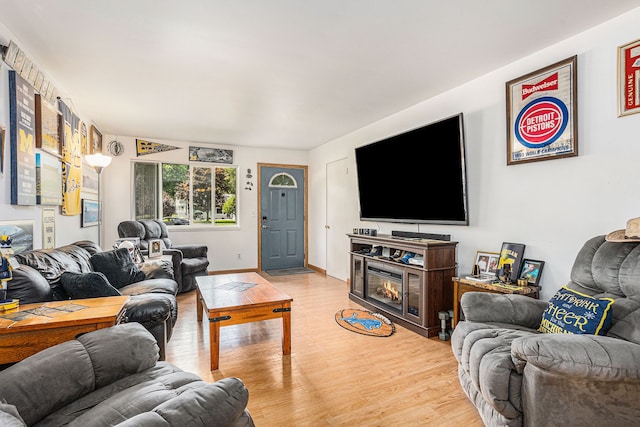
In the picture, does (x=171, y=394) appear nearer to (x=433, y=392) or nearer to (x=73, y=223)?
(x=433, y=392)

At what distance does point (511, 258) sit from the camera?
2.66 m

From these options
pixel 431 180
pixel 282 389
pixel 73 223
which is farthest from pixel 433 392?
pixel 73 223

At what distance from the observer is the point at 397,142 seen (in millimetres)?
3705

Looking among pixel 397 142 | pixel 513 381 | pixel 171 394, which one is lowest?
pixel 513 381

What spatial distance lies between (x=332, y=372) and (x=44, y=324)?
5.77 ft

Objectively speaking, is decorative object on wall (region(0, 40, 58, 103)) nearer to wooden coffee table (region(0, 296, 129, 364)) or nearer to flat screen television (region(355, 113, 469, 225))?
wooden coffee table (region(0, 296, 129, 364))

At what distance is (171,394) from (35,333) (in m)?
0.78

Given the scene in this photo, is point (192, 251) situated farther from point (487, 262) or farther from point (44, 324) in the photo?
point (487, 262)

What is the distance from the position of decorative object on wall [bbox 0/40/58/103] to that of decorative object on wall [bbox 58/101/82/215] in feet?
0.98

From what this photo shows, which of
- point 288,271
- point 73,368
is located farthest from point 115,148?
point 73,368

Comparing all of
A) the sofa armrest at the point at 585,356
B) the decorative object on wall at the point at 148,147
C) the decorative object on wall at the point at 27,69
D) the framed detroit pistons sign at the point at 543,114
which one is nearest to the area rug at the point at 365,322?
the sofa armrest at the point at 585,356

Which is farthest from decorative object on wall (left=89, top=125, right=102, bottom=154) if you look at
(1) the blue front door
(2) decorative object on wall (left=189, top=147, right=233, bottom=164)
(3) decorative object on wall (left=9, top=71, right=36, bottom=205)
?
(1) the blue front door

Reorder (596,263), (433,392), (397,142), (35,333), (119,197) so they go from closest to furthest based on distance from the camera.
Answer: (35,333)
(596,263)
(433,392)
(397,142)
(119,197)

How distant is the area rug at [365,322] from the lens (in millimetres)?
3164
